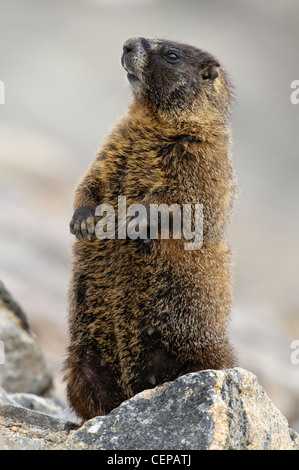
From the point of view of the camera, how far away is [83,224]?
6352 millimetres

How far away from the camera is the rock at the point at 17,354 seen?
28.5 feet

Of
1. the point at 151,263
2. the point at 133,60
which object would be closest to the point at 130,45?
the point at 133,60

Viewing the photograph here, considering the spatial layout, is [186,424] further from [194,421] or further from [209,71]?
[209,71]

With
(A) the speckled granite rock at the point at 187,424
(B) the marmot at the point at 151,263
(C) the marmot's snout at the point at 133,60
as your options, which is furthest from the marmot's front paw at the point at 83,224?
(A) the speckled granite rock at the point at 187,424

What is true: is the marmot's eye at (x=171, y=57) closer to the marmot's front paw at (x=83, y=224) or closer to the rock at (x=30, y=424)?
the marmot's front paw at (x=83, y=224)

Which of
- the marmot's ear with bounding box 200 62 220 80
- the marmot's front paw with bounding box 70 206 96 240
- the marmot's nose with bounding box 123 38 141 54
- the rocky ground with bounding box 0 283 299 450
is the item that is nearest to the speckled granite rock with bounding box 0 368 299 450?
the rocky ground with bounding box 0 283 299 450

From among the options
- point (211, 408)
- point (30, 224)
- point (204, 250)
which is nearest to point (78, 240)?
point (204, 250)

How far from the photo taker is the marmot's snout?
689 cm

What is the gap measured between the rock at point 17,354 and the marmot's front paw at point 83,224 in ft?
9.04

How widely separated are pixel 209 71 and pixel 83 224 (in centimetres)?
203

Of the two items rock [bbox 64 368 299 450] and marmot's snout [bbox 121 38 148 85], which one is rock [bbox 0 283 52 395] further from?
rock [bbox 64 368 299 450]

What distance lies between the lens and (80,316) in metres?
6.40
